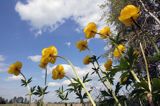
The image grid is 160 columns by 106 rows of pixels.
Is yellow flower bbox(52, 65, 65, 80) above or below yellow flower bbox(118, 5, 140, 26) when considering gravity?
below

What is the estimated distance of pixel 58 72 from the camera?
383 cm

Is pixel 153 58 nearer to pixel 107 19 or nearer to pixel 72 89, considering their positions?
pixel 72 89

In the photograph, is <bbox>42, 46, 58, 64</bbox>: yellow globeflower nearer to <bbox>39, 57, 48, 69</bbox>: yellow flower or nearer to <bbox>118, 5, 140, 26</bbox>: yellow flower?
<bbox>39, 57, 48, 69</bbox>: yellow flower

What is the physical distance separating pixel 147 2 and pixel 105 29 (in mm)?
10142

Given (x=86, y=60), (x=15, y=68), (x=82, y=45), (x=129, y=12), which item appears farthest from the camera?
(x=86, y=60)

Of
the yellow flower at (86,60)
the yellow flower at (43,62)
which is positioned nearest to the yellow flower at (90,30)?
the yellow flower at (43,62)

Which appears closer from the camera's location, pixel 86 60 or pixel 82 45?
pixel 82 45

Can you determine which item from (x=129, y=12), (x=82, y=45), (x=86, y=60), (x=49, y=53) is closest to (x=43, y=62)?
(x=49, y=53)

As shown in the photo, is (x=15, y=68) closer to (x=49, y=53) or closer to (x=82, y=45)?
(x=82, y=45)

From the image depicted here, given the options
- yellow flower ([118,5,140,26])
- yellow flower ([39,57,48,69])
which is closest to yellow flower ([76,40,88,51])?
yellow flower ([39,57,48,69])

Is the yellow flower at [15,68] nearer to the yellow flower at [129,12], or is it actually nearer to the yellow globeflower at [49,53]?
the yellow globeflower at [49,53]

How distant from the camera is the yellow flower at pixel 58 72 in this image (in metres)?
3.80

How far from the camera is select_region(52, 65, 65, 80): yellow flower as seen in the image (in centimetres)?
380

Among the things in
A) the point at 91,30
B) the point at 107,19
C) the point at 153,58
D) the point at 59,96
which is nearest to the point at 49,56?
the point at 91,30
